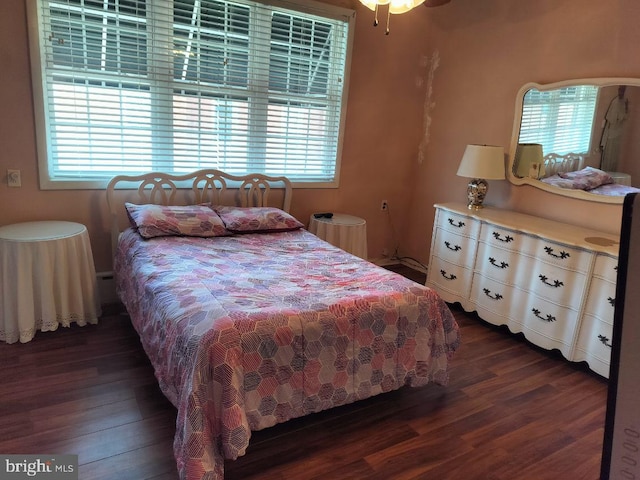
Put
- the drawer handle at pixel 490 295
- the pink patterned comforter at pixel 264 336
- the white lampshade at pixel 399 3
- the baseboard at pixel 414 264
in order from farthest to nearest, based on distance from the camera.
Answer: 1. the baseboard at pixel 414 264
2. the drawer handle at pixel 490 295
3. the white lampshade at pixel 399 3
4. the pink patterned comforter at pixel 264 336

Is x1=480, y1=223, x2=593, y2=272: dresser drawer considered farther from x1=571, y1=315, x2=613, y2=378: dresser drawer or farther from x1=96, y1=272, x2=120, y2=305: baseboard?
x1=96, y1=272, x2=120, y2=305: baseboard

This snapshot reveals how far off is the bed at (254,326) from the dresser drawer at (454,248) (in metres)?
1.14

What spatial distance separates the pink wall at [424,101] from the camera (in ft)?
9.19

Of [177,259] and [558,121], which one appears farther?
[558,121]

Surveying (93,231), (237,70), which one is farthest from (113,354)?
(237,70)

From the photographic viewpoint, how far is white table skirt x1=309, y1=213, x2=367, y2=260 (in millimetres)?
3686

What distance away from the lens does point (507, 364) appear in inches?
110

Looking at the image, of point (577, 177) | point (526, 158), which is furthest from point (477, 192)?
point (577, 177)

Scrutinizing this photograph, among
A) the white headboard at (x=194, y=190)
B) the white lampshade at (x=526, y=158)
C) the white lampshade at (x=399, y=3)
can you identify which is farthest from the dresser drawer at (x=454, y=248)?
the white lampshade at (x=399, y=3)

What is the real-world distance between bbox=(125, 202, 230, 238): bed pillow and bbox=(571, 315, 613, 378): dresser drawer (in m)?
2.33

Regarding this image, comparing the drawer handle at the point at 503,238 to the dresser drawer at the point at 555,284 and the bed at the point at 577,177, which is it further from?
the bed at the point at 577,177

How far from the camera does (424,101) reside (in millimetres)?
4289

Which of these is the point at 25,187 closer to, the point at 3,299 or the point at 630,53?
the point at 3,299

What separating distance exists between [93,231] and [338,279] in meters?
1.87
